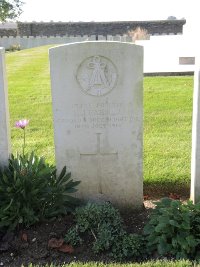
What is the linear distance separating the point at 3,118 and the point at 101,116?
0.92 meters

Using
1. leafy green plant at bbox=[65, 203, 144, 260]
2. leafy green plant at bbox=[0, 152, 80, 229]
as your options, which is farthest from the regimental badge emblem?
leafy green plant at bbox=[65, 203, 144, 260]

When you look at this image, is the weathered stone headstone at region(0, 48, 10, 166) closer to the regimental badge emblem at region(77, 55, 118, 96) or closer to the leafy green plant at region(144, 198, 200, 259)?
the regimental badge emblem at region(77, 55, 118, 96)

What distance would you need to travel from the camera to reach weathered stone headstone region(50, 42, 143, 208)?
378cm

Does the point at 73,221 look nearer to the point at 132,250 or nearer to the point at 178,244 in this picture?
the point at 132,250

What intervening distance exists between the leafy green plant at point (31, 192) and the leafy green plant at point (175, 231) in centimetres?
83

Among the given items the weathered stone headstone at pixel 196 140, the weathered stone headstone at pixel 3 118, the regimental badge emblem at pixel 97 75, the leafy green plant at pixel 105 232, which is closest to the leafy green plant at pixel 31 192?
the weathered stone headstone at pixel 3 118

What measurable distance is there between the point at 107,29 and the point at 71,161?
40.2m

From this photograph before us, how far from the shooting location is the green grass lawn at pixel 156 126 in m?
4.68

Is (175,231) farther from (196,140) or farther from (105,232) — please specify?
(196,140)

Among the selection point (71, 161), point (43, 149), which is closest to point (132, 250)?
point (71, 161)

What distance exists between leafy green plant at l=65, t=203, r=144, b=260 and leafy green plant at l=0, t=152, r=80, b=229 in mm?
212

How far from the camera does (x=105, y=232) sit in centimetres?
342

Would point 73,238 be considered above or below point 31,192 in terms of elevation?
below

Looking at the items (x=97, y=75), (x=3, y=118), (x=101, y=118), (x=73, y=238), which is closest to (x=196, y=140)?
(x=101, y=118)
